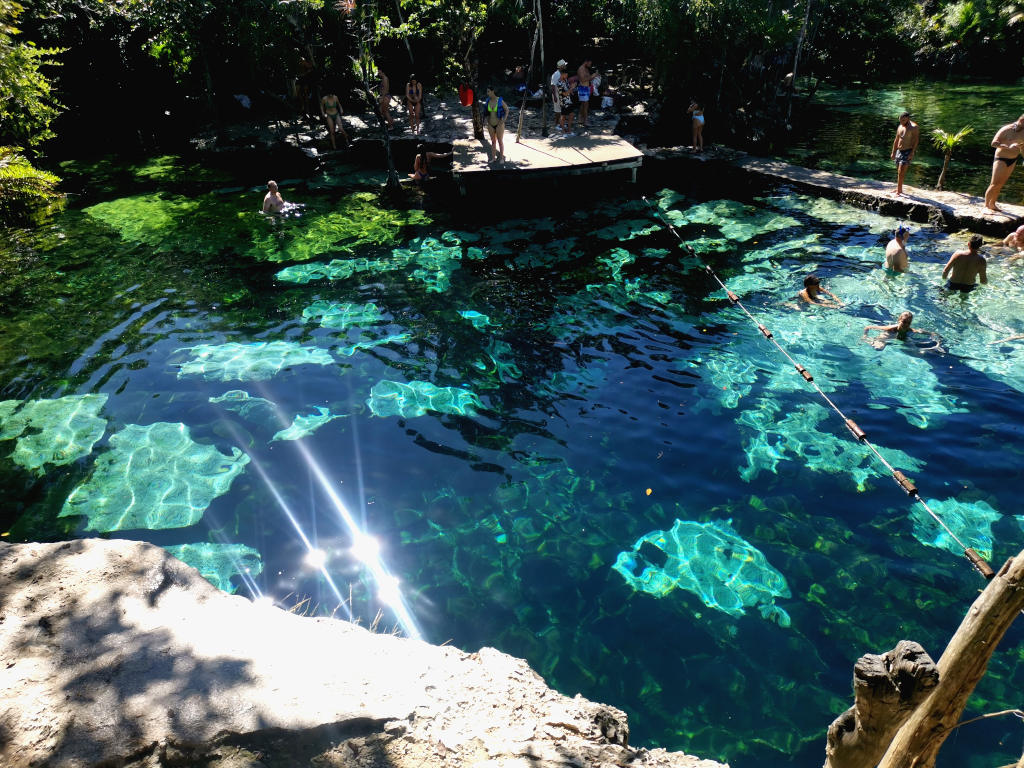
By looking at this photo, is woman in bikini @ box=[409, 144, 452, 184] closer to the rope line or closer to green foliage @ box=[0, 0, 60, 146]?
the rope line

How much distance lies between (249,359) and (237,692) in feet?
22.4

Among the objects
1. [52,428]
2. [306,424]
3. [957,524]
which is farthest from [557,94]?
[957,524]

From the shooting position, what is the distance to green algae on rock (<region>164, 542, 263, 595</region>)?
592 centimetres

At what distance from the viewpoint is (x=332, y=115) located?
1911 cm

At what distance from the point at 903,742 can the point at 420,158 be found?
1646cm

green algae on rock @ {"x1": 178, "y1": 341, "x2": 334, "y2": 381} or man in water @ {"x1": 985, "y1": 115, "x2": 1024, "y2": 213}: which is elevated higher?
man in water @ {"x1": 985, "y1": 115, "x2": 1024, "y2": 213}

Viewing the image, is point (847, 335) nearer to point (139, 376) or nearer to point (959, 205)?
point (959, 205)

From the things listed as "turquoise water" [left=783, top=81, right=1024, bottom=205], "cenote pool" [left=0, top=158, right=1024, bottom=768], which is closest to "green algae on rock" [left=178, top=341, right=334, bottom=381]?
"cenote pool" [left=0, top=158, right=1024, bottom=768]

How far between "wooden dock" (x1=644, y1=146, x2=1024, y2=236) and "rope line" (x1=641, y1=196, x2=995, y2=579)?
3348 mm

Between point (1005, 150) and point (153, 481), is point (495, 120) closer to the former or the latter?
point (1005, 150)

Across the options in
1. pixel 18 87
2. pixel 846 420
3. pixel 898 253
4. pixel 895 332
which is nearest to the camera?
pixel 846 420

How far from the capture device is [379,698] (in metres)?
3.69

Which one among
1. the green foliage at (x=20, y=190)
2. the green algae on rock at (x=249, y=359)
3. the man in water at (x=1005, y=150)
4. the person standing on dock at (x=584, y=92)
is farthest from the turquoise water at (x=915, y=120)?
the green foliage at (x=20, y=190)

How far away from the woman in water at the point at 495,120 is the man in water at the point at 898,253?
890 centimetres
